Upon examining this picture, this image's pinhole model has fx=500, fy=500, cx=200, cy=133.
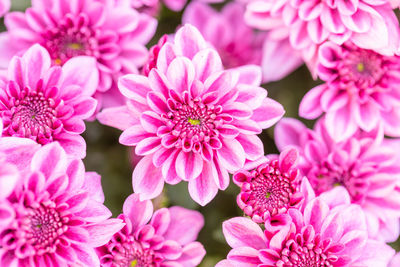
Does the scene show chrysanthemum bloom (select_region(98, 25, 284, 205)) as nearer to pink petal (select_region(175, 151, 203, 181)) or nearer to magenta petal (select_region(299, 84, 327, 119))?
pink petal (select_region(175, 151, 203, 181))

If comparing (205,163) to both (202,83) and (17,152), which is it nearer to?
(202,83)

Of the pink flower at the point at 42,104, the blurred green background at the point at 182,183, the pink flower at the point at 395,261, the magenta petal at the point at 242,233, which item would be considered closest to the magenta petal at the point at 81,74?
the pink flower at the point at 42,104

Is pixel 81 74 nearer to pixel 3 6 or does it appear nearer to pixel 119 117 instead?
pixel 119 117

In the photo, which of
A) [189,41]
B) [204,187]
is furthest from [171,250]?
[189,41]

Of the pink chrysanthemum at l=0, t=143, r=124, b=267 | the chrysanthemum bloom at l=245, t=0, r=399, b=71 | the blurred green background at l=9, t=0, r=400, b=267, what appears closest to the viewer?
the pink chrysanthemum at l=0, t=143, r=124, b=267

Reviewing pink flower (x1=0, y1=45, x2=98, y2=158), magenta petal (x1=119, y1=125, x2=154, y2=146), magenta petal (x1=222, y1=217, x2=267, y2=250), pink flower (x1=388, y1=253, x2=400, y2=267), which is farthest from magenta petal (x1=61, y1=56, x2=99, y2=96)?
pink flower (x1=388, y1=253, x2=400, y2=267)

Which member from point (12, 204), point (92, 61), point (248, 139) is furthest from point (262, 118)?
point (12, 204)
